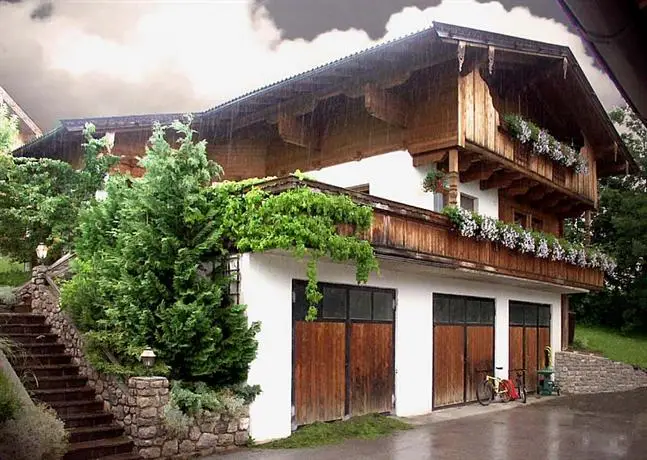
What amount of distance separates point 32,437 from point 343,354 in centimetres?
607

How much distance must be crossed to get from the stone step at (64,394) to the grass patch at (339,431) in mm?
2819

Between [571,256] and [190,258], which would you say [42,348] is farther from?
[571,256]

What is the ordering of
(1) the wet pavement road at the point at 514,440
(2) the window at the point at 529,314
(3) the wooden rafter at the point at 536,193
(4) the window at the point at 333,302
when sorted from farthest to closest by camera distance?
(2) the window at the point at 529,314, (3) the wooden rafter at the point at 536,193, (4) the window at the point at 333,302, (1) the wet pavement road at the point at 514,440

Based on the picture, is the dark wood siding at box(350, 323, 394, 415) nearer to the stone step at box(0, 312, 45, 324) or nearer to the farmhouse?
the farmhouse

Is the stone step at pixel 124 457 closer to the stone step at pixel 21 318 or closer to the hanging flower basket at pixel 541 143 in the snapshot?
the stone step at pixel 21 318

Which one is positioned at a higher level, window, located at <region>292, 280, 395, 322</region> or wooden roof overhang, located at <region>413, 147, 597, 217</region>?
wooden roof overhang, located at <region>413, 147, 597, 217</region>

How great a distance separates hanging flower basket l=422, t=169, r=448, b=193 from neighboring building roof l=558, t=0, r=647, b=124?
12.5 meters

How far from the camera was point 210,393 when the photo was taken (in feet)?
33.1

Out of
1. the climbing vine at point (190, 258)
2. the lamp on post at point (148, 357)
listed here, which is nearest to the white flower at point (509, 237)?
the climbing vine at point (190, 258)

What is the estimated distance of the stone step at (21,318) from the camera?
39.9 ft

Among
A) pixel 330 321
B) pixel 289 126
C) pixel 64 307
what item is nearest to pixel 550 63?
pixel 289 126

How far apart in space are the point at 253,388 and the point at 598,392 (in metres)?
14.8

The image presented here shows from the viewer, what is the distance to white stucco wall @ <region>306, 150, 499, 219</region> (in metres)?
15.8

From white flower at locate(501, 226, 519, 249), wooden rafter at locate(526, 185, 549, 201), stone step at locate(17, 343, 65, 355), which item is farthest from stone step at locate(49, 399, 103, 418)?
wooden rafter at locate(526, 185, 549, 201)
